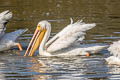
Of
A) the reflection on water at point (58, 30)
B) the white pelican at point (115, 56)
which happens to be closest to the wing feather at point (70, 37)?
the reflection on water at point (58, 30)

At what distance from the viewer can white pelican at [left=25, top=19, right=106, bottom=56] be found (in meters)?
11.8

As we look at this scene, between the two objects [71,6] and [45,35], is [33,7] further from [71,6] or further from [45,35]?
[45,35]

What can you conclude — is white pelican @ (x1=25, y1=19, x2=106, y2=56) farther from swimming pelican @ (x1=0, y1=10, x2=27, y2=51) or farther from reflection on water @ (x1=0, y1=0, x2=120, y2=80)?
swimming pelican @ (x1=0, y1=10, x2=27, y2=51)

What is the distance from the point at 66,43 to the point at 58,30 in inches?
121

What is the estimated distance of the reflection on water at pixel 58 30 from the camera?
384 inches

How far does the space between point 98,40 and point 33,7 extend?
24.4 ft

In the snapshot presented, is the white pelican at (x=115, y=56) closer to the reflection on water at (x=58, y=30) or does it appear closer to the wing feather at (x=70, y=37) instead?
the reflection on water at (x=58, y=30)

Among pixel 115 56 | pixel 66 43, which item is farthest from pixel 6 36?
pixel 115 56

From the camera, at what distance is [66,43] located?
1173 cm

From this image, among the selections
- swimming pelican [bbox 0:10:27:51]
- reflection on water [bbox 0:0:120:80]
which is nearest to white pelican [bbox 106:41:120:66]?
reflection on water [bbox 0:0:120:80]

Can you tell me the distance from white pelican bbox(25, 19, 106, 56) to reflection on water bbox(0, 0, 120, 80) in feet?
0.91

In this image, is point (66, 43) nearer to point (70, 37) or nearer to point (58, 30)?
point (70, 37)

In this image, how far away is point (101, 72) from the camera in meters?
9.77

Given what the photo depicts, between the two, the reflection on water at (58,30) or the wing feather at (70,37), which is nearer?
the reflection on water at (58,30)
